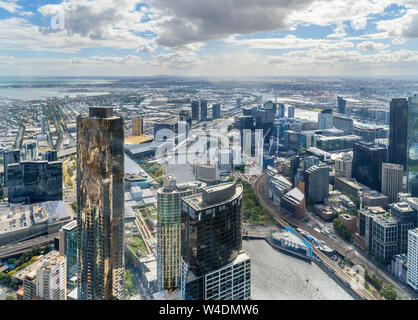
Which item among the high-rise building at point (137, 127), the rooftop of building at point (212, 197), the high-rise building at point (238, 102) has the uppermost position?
the high-rise building at point (238, 102)

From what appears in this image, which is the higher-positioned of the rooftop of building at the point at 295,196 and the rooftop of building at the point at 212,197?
the rooftop of building at the point at 212,197

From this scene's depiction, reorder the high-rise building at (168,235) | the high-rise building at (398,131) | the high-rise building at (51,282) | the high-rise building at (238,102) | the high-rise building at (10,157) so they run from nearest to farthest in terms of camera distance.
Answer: the high-rise building at (51,282) < the high-rise building at (168,235) < the high-rise building at (10,157) < the high-rise building at (238,102) < the high-rise building at (398,131)

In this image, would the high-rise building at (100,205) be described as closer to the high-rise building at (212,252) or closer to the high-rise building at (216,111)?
the high-rise building at (212,252)

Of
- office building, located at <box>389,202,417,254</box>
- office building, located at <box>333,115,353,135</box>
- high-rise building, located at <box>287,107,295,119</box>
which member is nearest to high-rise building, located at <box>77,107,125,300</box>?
office building, located at <box>389,202,417,254</box>

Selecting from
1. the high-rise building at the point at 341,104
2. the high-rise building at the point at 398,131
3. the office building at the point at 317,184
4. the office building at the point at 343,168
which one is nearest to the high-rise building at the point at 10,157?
the office building at the point at 317,184

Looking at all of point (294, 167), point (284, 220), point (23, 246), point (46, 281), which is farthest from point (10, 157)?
point (294, 167)

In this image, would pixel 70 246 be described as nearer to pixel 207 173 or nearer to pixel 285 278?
pixel 207 173
